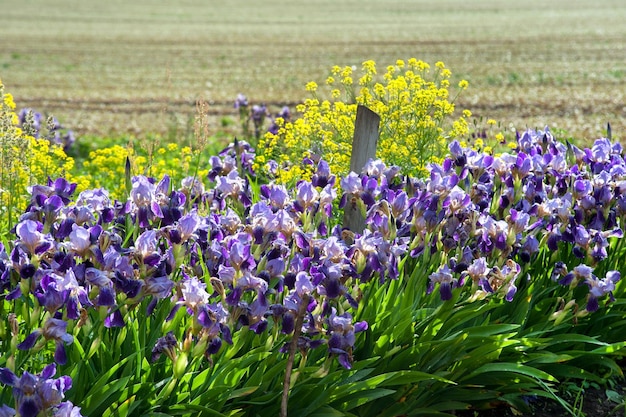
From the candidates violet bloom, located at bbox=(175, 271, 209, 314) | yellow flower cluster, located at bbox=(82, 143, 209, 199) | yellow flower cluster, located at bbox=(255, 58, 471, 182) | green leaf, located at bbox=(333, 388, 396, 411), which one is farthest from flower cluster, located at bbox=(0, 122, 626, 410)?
yellow flower cluster, located at bbox=(82, 143, 209, 199)

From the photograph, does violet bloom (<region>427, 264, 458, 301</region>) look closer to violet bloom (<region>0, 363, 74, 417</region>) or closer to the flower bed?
the flower bed

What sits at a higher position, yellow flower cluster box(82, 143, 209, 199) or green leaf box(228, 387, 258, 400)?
green leaf box(228, 387, 258, 400)

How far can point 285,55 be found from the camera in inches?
971

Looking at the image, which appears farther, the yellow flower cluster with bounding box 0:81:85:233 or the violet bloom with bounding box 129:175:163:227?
the yellow flower cluster with bounding box 0:81:85:233

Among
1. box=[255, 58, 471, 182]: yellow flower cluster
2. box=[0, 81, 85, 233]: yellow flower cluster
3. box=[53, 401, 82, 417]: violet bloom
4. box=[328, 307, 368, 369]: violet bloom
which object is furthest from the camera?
box=[255, 58, 471, 182]: yellow flower cluster

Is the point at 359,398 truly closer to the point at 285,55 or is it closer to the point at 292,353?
the point at 292,353

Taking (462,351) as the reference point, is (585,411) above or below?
below

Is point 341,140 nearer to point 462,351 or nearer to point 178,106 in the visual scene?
point 462,351

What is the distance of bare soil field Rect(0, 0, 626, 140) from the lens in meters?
14.4

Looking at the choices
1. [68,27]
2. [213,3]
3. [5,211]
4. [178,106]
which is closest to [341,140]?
[5,211]

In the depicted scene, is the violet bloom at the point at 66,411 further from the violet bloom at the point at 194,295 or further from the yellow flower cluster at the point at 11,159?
the yellow flower cluster at the point at 11,159

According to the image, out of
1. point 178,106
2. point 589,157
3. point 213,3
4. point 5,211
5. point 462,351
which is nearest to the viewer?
point 462,351

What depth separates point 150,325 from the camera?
10.7 ft

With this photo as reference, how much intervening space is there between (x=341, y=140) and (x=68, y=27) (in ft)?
108
